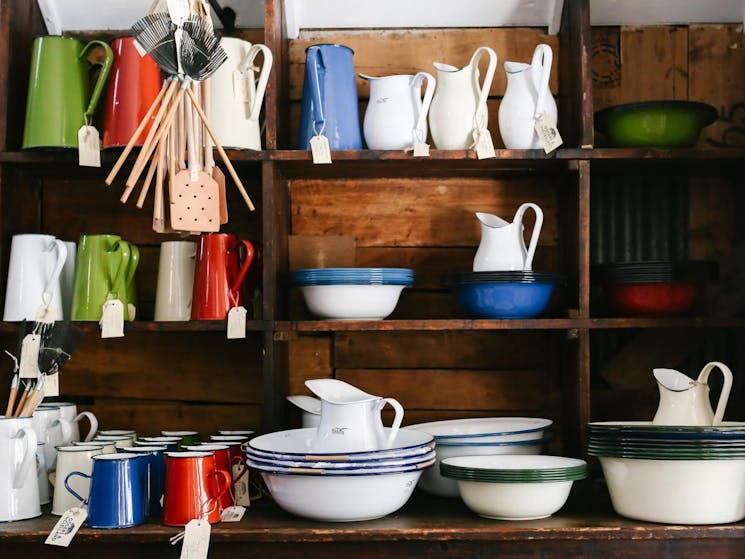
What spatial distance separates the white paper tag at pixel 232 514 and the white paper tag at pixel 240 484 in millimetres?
53

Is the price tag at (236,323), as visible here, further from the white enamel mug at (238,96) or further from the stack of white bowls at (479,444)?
the stack of white bowls at (479,444)

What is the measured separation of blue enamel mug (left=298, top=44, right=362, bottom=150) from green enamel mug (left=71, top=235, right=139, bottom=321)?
0.46 m

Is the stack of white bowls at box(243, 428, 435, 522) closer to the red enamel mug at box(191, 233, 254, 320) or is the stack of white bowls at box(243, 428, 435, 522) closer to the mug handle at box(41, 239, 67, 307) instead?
the red enamel mug at box(191, 233, 254, 320)

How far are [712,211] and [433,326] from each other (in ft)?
2.56

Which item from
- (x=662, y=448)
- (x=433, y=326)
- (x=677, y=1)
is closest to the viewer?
(x=662, y=448)

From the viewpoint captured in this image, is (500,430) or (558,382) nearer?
(500,430)

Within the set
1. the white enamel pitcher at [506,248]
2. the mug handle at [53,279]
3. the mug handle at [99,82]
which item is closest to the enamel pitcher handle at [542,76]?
the white enamel pitcher at [506,248]

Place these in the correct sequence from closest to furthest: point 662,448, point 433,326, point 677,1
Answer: point 662,448, point 433,326, point 677,1

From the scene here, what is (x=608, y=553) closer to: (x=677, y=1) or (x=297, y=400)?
(x=297, y=400)

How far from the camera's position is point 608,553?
1579 mm

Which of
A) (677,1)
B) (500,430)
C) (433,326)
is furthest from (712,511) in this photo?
(677,1)

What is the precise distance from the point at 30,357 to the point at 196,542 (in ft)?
1.81

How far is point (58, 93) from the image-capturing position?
185cm

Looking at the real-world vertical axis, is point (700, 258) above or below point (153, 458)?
above
